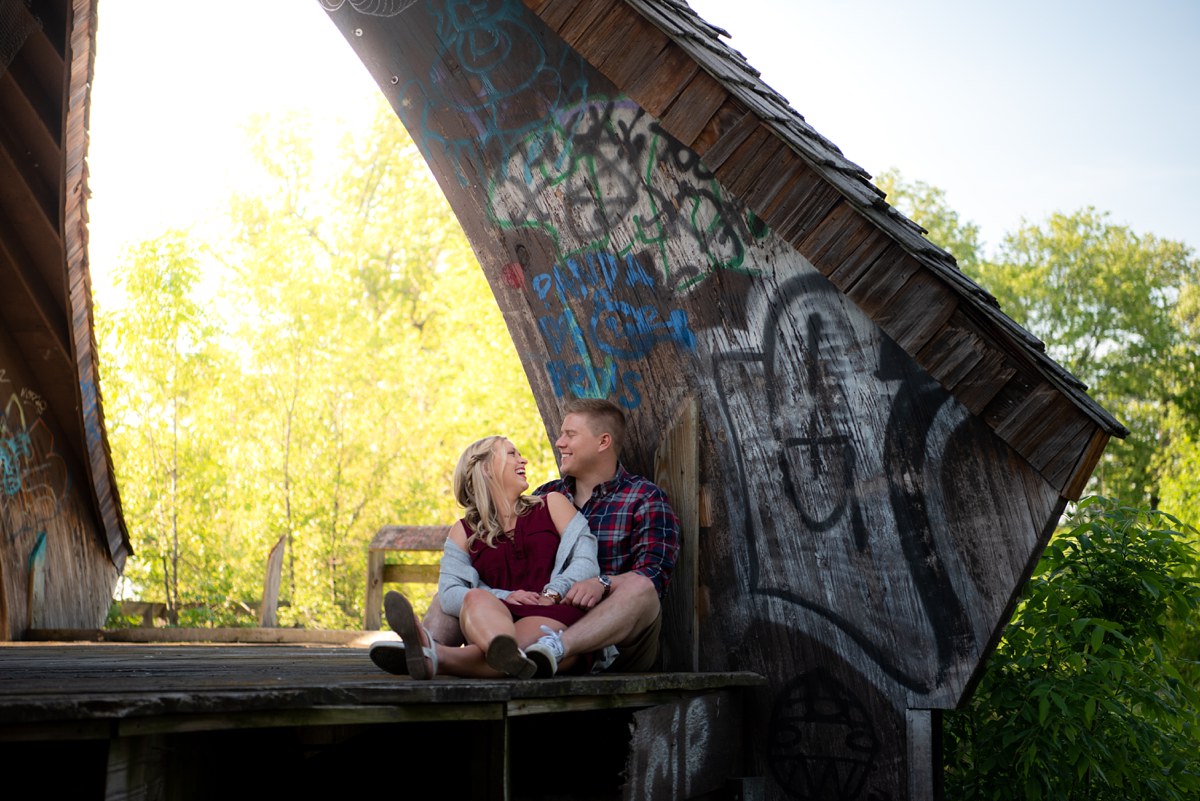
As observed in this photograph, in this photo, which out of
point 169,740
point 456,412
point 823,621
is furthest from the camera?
point 456,412

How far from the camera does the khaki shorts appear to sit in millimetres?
4547

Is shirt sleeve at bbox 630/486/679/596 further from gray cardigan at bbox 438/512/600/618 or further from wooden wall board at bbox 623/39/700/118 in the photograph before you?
wooden wall board at bbox 623/39/700/118

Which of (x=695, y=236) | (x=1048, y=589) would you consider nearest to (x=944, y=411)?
(x=695, y=236)

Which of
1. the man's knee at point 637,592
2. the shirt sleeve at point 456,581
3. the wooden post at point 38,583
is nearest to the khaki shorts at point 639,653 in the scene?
the man's knee at point 637,592

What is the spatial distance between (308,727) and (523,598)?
3.36 ft

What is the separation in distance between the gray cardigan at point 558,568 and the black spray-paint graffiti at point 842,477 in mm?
726

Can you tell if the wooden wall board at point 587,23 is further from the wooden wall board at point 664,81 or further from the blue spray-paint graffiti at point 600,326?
the blue spray-paint graffiti at point 600,326

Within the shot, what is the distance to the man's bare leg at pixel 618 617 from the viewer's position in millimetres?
4160

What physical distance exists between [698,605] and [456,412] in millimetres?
18251

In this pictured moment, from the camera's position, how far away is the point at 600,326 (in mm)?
5363

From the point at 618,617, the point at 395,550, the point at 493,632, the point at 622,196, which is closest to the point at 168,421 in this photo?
the point at 395,550

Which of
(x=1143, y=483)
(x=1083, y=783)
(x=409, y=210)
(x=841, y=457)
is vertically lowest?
(x=1083, y=783)

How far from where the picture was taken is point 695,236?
5.04 m

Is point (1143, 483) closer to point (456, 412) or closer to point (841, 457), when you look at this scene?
point (456, 412)
